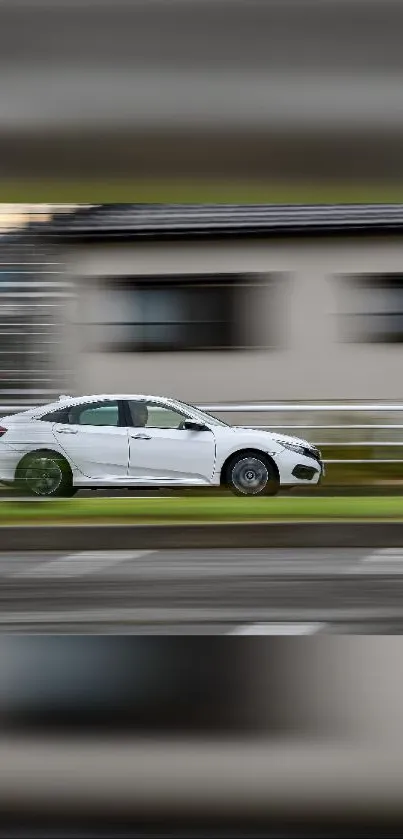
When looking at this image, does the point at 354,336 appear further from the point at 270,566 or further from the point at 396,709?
the point at 396,709

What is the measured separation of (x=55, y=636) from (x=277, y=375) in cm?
1647

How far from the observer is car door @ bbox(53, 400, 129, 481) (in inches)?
613

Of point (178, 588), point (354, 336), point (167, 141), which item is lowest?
point (178, 588)

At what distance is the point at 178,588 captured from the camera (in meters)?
6.13

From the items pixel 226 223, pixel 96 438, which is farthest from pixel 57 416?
pixel 226 223

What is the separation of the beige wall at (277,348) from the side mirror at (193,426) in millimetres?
3979

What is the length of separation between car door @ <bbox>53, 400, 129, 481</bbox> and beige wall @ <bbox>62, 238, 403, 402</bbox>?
3794mm

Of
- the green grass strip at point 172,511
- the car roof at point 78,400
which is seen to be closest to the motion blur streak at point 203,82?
the green grass strip at point 172,511

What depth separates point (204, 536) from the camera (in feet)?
27.3

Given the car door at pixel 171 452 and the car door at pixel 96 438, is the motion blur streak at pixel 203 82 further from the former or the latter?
the car door at pixel 171 452

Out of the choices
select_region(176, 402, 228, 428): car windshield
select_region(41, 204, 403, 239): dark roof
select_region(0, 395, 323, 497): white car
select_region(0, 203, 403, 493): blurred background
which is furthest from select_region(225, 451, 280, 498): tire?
select_region(41, 204, 403, 239): dark roof

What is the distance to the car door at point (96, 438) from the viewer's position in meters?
15.6

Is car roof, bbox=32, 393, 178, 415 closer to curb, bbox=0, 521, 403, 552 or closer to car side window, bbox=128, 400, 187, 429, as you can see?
car side window, bbox=128, 400, 187, 429

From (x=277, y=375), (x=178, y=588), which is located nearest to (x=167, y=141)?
(x=178, y=588)
